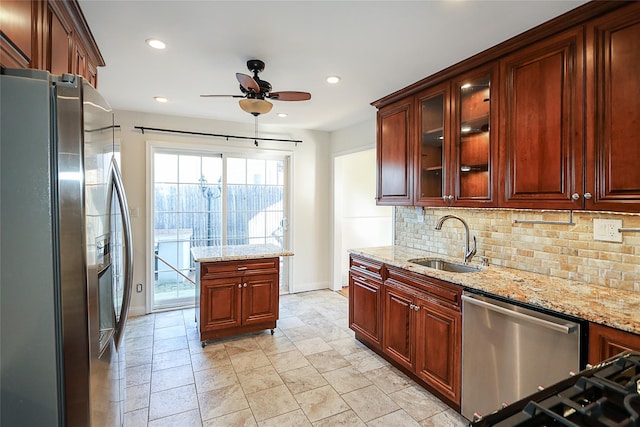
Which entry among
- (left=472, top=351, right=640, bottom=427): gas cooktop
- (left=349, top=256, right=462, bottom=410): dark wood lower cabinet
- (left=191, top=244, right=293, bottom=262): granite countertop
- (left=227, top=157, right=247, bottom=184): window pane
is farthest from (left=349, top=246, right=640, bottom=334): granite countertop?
(left=227, top=157, right=247, bottom=184): window pane

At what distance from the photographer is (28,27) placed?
131 centimetres

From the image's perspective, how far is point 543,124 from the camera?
6.42 feet

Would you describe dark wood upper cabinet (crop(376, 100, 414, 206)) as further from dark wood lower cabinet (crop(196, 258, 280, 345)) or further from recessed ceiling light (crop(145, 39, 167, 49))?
recessed ceiling light (crop(145, 39, 167, 49))

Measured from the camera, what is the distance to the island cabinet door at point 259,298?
329cm

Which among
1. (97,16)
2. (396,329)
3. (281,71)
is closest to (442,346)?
(396,329)

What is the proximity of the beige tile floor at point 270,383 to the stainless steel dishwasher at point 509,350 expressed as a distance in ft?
1.25

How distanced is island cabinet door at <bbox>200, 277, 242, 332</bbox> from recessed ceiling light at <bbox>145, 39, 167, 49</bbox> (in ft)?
6.58

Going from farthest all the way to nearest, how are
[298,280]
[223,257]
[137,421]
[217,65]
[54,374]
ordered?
1. [298,280]
2. [223,257]
3. [217,65]
4. [137,421]
5. [54,374]

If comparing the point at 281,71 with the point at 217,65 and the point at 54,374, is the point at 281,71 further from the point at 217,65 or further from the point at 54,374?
the point at 54,374

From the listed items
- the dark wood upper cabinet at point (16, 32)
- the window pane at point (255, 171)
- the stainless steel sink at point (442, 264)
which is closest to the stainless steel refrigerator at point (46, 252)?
the dark wood upper cabinet at point (16, 32)

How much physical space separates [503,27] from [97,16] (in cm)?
245

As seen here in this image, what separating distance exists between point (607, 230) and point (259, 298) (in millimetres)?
2857

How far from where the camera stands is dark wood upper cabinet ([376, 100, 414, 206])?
9.86 feet

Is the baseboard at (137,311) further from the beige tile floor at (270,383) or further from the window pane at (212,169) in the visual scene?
the window pane at (212,169)
